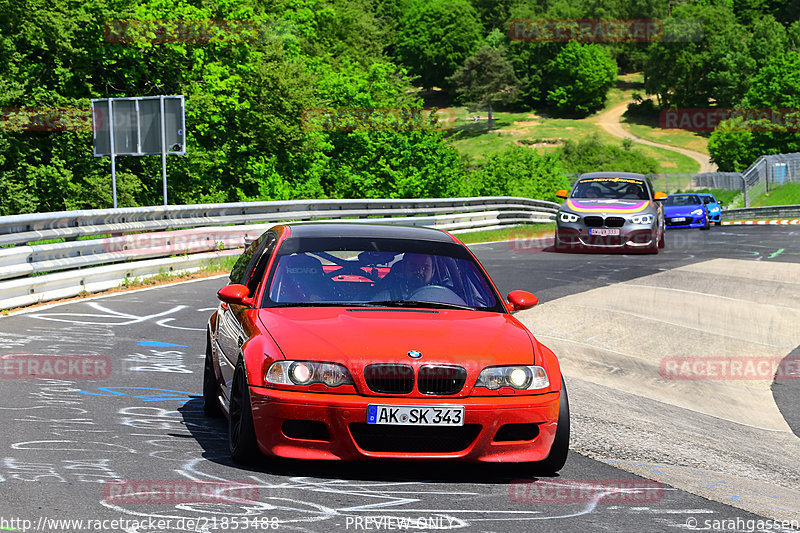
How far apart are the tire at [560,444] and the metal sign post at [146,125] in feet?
56.9

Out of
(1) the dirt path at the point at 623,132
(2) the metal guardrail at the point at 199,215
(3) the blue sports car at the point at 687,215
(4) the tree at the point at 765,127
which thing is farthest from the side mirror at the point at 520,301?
(1) the dirt path at the point at 623,132

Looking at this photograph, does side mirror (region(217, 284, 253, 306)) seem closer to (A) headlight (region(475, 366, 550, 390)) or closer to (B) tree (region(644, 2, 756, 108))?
(A) headlight (region(475, 366, 550, 390))

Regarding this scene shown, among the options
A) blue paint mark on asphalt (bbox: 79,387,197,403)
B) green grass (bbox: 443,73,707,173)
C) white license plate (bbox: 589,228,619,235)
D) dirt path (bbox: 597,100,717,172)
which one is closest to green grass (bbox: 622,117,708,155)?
green grass (bbox: 443,73,707,173)

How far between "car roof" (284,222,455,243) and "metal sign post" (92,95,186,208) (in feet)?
50.4

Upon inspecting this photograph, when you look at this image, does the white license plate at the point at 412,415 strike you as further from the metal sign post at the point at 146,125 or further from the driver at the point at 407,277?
the metal sign post at the point at 146,125

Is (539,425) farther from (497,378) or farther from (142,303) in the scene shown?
(142,303)

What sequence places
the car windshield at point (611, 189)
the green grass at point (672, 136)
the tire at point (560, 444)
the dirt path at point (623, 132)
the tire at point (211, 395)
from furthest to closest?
the green grass at point (672, 136), the dirt path at point (623, 132), the car windshield at point (611, 189), the tire at point (211, 395), the tire at point (560, 444)

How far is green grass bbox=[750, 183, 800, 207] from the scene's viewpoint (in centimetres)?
6606

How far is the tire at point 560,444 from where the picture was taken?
578 centimetres

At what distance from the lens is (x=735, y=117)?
102812mm

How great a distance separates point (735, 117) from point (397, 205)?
82.4 metres

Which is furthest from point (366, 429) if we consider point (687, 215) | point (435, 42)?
point (435, 42)

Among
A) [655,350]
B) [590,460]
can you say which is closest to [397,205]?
[655,350]

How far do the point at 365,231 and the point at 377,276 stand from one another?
54cm
